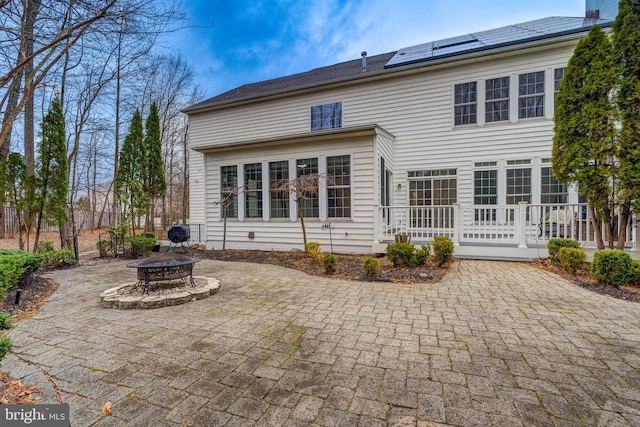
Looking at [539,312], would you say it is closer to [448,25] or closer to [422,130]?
[422,130]

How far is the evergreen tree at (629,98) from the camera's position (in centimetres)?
521

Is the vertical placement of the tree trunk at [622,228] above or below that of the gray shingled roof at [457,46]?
below

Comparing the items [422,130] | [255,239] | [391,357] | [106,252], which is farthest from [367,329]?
[106,252]

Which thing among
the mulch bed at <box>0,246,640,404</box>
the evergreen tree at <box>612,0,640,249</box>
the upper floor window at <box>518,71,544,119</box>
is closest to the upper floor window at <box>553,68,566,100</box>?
the upper floor window at <box>518,71,544,119</box>

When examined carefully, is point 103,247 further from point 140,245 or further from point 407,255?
point 407,255

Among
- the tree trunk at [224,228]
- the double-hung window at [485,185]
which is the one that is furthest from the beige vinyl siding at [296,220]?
the double-hung window at [485,185]

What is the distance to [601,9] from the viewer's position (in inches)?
388

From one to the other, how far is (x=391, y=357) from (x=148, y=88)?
19787 millimetres

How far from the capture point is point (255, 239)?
9836mm

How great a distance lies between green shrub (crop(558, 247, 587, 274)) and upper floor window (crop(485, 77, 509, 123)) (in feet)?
16.9

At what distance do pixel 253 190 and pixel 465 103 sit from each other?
771 cm

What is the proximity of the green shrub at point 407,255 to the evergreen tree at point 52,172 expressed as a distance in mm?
8857

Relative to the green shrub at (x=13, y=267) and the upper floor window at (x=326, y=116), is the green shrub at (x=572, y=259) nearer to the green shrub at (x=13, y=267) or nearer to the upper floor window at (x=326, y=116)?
the upper floor window at (x=326, y=116)

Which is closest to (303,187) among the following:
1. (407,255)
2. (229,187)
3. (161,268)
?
(229,187)
